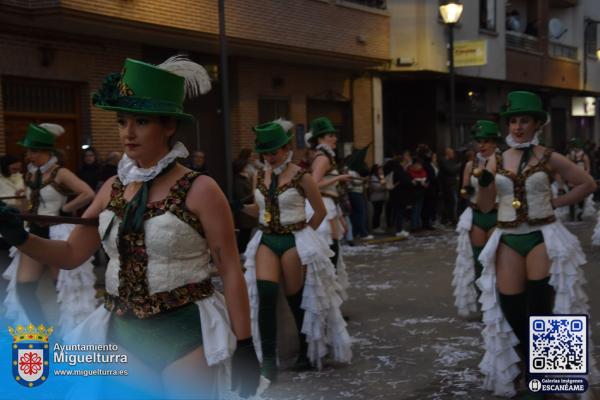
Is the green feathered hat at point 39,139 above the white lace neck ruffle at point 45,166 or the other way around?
above

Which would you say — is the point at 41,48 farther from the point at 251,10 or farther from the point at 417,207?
the point at 417,207

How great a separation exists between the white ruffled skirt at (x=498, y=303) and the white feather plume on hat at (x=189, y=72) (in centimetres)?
291

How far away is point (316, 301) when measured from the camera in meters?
6.34

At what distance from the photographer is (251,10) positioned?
16.2 meters

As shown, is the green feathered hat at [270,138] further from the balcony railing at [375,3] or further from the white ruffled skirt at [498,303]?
the balcony railing at [375,3]

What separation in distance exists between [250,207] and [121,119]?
340 cm

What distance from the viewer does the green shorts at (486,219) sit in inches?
312

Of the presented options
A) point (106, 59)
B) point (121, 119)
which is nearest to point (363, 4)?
point (106, 59)

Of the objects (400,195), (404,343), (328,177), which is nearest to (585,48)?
(400,195)

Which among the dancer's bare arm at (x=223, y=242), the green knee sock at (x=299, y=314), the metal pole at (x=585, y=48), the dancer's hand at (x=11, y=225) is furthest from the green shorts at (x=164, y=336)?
the metal pole at (x=585, y=48)

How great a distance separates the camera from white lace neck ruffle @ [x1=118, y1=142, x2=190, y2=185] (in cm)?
314

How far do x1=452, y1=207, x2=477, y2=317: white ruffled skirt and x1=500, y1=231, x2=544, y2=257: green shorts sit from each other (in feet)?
9.26

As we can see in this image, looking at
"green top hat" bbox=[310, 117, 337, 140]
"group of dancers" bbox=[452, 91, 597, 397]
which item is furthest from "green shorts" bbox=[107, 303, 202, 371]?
"green top hat" bbox=[310, 117, 337, 140]

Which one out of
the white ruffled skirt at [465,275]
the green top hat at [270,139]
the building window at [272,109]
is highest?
the building window at [272,109]
